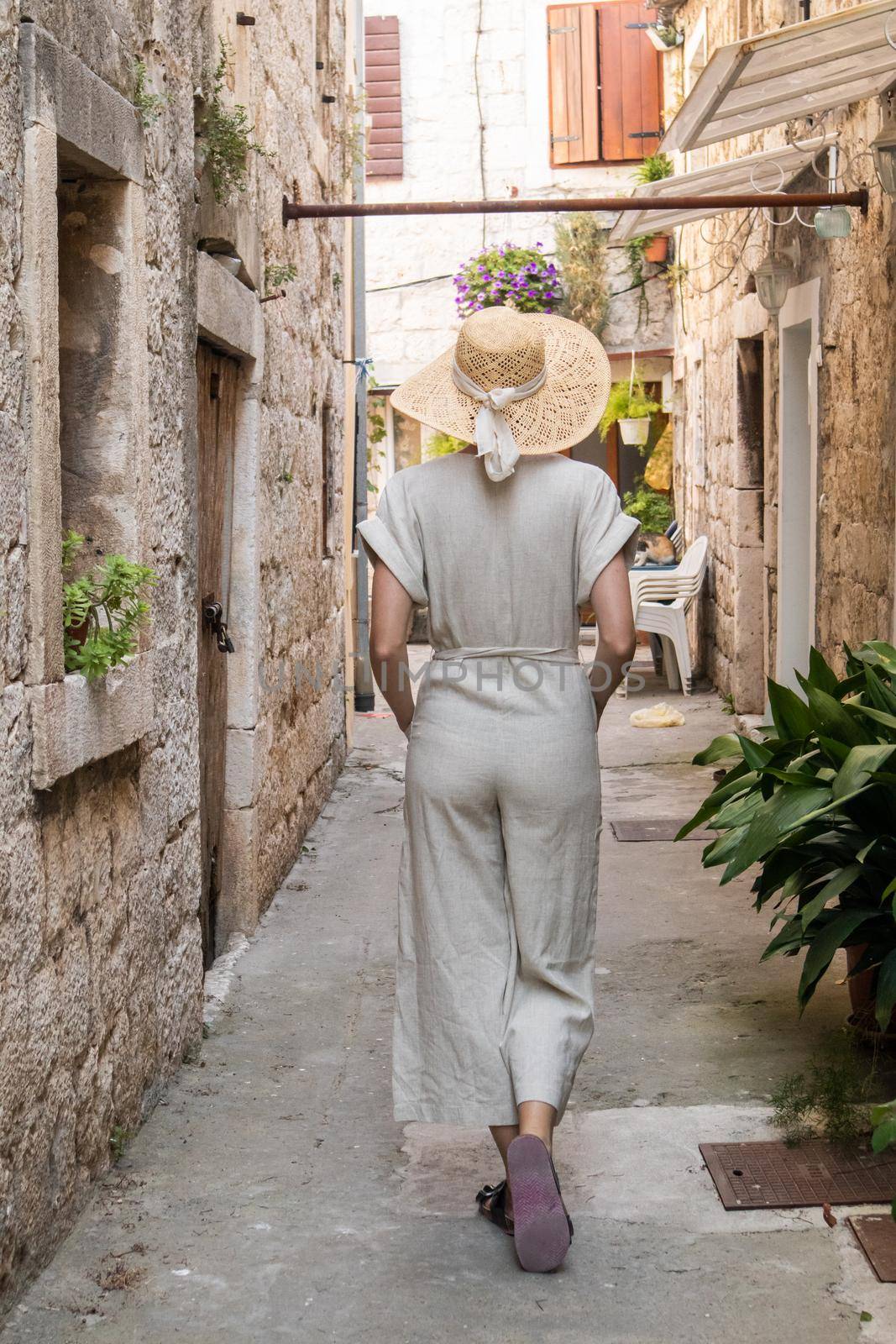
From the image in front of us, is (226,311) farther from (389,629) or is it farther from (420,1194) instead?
(420,1194)

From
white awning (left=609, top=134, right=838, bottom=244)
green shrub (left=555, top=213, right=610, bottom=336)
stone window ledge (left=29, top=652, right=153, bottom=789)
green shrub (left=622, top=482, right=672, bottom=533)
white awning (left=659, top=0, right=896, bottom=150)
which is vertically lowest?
stone window ledge (left=29, top=652, right=153, bottom=789)

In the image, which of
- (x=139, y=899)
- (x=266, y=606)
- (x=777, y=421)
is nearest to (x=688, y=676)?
(x=777, y=421)

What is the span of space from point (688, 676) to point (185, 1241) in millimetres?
8815

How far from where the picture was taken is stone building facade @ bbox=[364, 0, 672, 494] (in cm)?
1441

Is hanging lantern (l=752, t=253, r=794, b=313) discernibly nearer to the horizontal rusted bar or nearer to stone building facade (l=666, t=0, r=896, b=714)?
stone building facade (l=666, t=0, r=896, b=714)

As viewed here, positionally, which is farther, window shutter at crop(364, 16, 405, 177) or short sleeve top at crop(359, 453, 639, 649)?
window shutter at crop(364, 16, 405, 177)

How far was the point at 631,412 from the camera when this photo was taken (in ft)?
47.8

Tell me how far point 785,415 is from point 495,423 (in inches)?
223

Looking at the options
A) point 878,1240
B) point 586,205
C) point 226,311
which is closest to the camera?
point 878,1240

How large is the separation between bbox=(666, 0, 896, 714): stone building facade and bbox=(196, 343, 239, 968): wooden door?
2.37 metres

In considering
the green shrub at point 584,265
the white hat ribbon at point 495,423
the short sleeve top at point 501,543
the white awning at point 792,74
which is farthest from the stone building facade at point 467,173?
the short sleeve top at point 501,543

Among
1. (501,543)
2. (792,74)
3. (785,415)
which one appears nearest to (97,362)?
(501,543)

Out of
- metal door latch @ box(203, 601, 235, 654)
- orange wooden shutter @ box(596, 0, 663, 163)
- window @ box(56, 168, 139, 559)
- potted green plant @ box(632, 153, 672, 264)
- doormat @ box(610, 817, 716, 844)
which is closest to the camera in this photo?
window @ box(56, 168, 139, 559)

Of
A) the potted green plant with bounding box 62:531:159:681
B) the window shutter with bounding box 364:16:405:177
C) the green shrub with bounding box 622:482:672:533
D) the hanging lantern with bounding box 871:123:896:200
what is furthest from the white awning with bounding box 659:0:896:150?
the window shutter with bounding box 364:16:405:177
